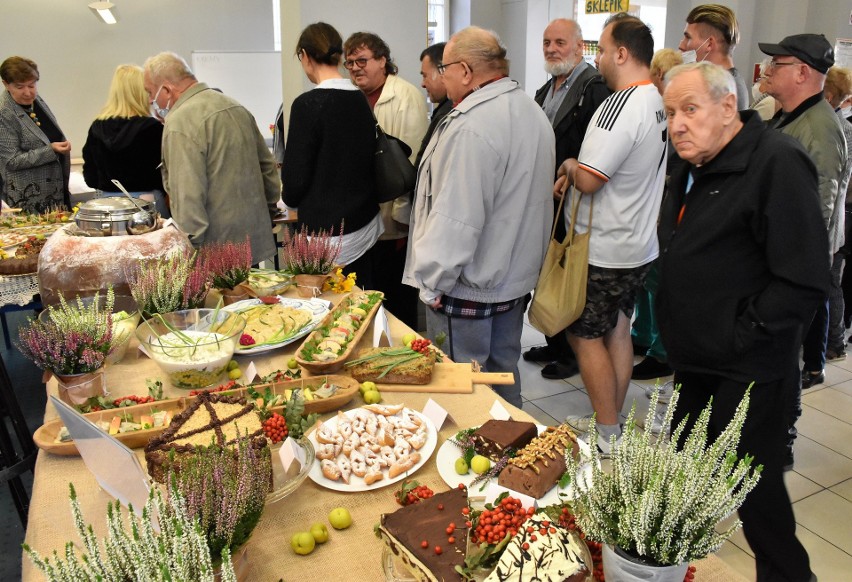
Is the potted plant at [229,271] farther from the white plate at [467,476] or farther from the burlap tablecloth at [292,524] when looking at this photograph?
the white plate at [467,476]

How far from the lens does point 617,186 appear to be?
2602 millimetres

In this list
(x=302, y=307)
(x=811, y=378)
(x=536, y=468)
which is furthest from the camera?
(x=811, y=378)

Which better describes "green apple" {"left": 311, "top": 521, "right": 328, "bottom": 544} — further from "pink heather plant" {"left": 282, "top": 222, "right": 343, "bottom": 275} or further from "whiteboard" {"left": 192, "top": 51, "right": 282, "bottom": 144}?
"whiteboard" {"left": 192, "top": 51, "right": 282, "bottom": 144}

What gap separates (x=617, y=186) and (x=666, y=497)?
186 cm

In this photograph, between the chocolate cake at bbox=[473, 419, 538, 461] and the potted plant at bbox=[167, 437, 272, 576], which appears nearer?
the potted plant at bbox=[167, 437, 272, 576]

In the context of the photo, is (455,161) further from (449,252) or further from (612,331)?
(612,331)

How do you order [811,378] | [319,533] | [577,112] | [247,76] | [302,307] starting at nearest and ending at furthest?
[319,533]
[302,307]
[577,112]
[811,378]
[247,76]

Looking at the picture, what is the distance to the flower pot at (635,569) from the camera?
92cm

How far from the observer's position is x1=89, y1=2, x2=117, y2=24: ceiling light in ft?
21.9

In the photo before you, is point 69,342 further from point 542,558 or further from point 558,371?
point 558,371

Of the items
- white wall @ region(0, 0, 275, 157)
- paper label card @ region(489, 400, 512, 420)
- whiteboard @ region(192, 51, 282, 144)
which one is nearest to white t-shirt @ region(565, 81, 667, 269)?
paper label card @ region(489, 400, 512, 420)

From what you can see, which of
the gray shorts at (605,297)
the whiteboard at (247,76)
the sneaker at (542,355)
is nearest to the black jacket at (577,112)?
the gray shorts at (605,297)

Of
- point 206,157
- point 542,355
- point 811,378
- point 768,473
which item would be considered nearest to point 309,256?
point 206,157

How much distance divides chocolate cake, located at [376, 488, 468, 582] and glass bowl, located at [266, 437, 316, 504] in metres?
0.22
